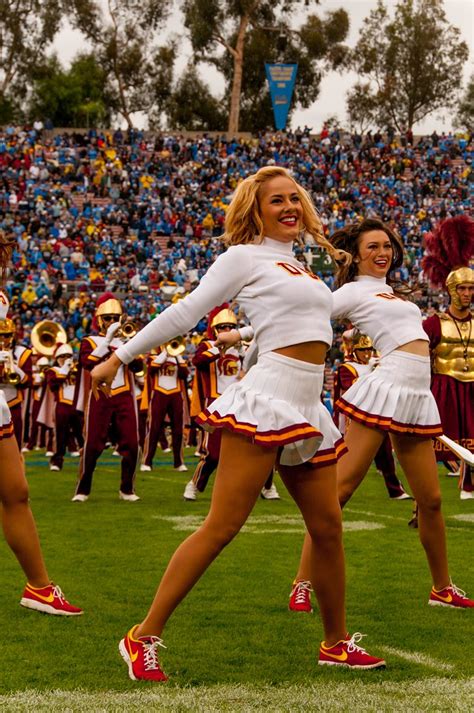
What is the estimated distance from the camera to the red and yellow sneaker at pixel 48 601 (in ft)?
16.8

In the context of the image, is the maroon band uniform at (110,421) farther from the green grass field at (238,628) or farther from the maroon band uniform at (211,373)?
the green grass field at (238,628)

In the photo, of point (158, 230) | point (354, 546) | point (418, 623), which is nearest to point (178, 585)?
point (418, 623)

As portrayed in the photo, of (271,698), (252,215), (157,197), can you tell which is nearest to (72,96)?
(157,197)

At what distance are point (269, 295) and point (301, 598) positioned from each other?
1779 millimetres

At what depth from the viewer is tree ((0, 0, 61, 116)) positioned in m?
54.8

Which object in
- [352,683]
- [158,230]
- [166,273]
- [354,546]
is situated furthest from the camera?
[158,230]

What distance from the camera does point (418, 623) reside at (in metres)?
4.99

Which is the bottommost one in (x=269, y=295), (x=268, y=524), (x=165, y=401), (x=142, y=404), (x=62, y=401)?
(x=142, y=404)

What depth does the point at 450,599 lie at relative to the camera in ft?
17.5

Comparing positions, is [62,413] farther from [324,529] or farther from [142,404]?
[324,529]

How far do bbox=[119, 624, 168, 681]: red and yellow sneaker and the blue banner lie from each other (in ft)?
130

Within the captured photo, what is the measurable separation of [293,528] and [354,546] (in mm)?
1120

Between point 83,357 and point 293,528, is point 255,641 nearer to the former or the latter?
point 293,528

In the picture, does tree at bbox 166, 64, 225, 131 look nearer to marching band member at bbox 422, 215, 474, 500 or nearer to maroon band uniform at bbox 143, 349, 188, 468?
maroon band uniform at bbox 143, 349, 188, 468
